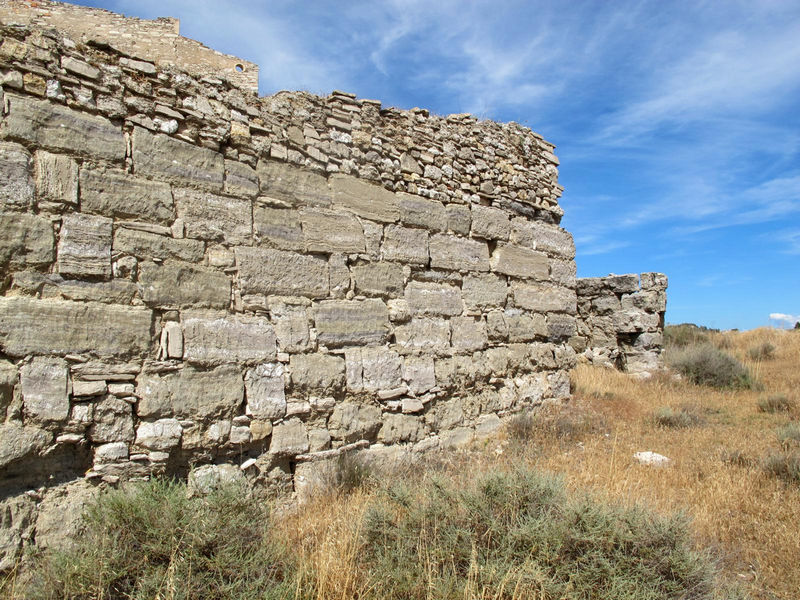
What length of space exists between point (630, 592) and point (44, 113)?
4.43m

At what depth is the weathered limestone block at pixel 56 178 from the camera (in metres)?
3.37

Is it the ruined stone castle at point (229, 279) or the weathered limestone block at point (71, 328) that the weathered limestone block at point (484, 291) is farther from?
the weathered limestone block at point (71, 328)

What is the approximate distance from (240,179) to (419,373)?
7.92ft

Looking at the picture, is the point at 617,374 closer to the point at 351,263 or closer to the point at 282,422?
the point at 351,263

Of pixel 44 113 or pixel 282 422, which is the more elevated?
pixel 44 113

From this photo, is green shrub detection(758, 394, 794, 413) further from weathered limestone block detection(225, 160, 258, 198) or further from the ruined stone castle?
weathered limestone block detection(225, 160, 258, 198)

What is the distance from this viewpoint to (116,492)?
328 cm

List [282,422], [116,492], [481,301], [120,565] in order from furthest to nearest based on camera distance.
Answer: [481,301] < [282,422] < [116,492] < [120,565]

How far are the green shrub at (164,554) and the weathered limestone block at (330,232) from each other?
7.21 ft

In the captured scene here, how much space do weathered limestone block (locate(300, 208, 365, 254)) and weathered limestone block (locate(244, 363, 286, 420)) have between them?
1086 mm

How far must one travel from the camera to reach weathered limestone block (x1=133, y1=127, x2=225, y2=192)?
3.84 metres

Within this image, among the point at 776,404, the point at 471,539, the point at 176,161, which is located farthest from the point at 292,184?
the point at 776,404

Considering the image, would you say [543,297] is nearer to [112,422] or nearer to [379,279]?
[379,279]

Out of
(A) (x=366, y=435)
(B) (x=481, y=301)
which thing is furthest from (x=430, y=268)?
(A) (x=366, y=435)
